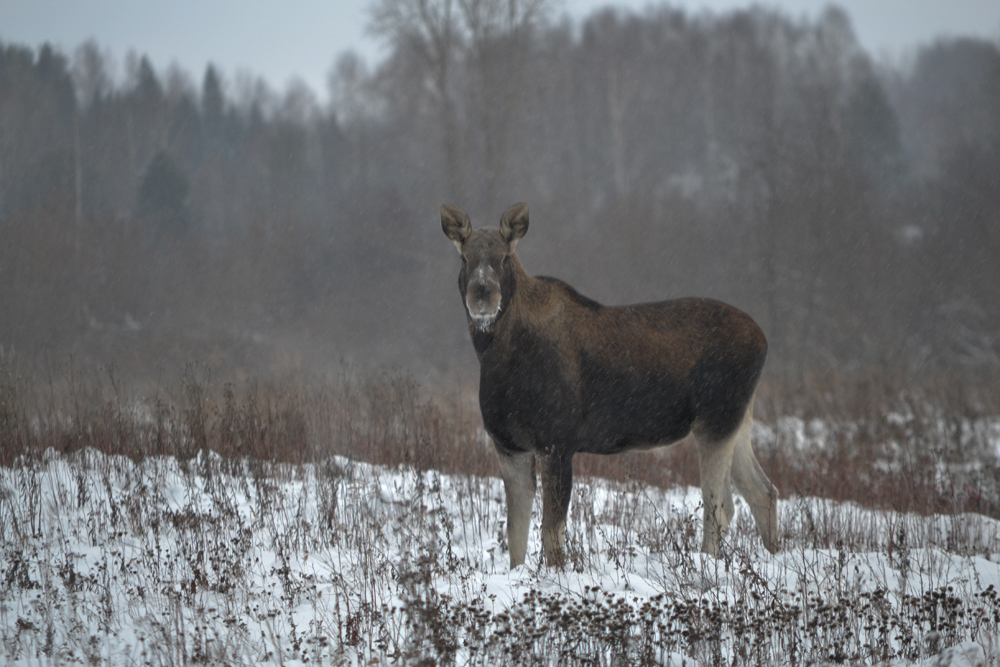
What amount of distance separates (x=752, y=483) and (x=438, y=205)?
21920 millimetres

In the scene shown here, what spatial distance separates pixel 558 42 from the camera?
36.4 metres

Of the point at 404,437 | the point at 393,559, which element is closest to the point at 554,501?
the point at 393,559

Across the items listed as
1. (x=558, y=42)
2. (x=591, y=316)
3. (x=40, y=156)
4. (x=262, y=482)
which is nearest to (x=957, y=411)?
(x=591, y=316)

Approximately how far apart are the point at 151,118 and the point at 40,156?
652 cm

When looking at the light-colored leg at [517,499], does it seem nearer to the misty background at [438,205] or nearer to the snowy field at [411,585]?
the snowy field at [411,585]

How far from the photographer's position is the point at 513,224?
17.7 feet

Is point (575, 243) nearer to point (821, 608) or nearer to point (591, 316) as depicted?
point (591, 316)

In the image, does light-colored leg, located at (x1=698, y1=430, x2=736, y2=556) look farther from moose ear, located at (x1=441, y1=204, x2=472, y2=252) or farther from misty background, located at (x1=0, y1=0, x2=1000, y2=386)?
misty background, located at (x1=0, y1=0, x2=1000, y2=386)

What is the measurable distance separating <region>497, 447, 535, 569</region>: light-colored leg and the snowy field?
9.3 inches

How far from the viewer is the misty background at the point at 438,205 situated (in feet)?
68.1

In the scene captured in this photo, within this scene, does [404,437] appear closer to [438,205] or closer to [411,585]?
[411,585]

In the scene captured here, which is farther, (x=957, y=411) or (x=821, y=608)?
(x=957, y=411)

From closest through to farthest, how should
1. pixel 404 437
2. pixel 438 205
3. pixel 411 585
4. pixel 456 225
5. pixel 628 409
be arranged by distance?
pixel 411 585
pixel 456 225
pixel 628 409
pixel 404 437
pixel 438 205

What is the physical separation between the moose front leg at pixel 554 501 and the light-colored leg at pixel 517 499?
0.20 metres
